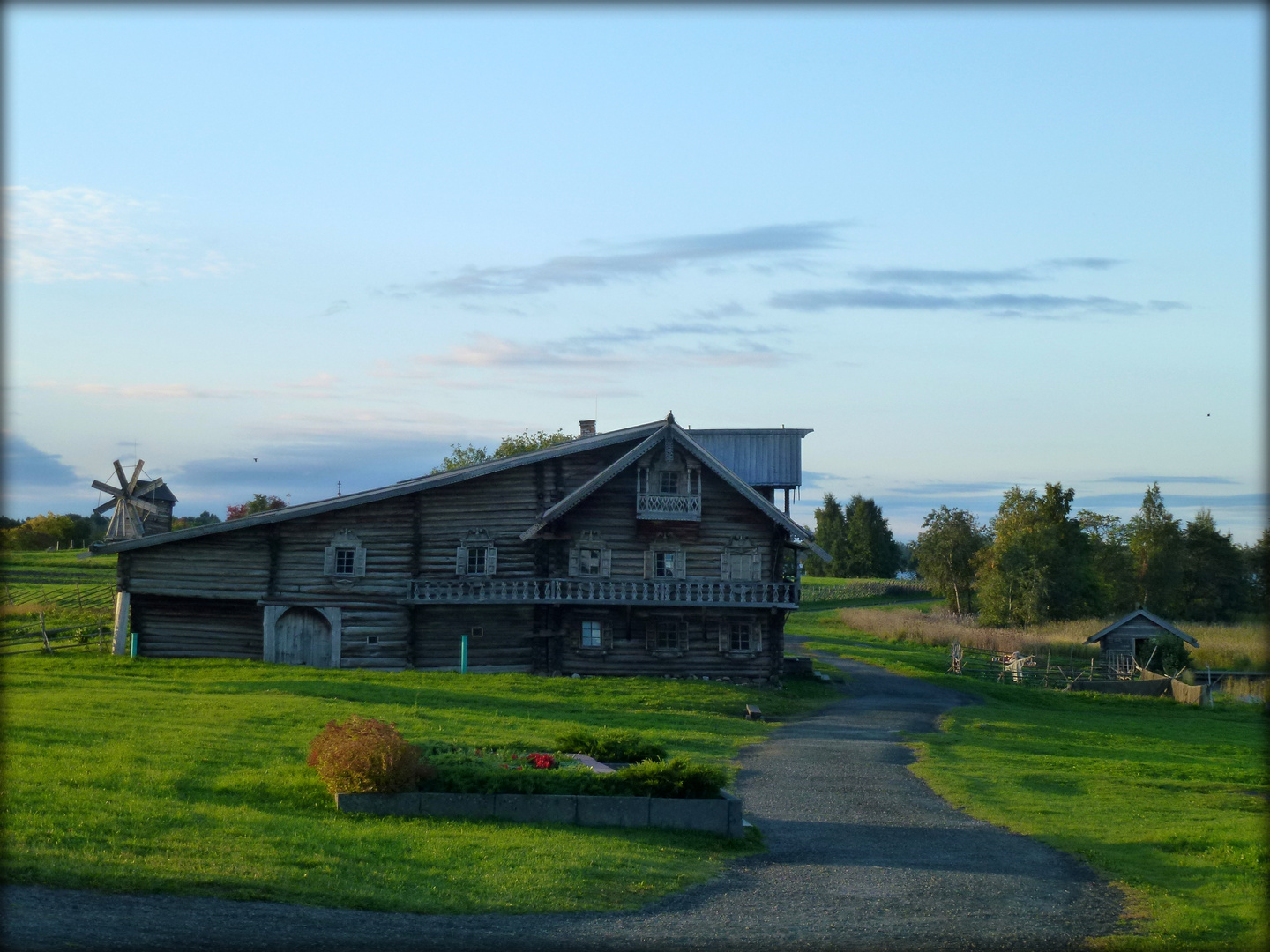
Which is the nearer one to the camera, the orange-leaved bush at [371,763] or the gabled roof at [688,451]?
the orange-leaved bush at [371,763]

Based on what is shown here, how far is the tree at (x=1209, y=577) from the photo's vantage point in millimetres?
93562

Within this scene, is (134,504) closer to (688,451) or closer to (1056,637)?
(688,451)

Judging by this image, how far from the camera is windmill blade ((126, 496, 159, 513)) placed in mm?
51312

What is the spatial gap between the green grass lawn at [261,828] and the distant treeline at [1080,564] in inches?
2229

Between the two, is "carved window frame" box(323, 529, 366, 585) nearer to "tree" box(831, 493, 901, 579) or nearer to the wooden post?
the wooden post

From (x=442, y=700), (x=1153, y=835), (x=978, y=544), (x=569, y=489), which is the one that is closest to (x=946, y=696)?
(x=569, y=489)

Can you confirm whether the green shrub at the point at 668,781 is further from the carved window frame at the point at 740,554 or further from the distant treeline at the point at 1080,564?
the distant treeline at the point at 1080,564

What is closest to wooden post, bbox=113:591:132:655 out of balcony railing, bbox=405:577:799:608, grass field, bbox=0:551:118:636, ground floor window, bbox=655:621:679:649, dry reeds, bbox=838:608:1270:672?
grass field, bbox=0:551:118:636

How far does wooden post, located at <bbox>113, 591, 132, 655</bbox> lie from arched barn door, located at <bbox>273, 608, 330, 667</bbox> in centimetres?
543

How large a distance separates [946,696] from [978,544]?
181 ft

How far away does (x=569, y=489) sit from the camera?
44.2m

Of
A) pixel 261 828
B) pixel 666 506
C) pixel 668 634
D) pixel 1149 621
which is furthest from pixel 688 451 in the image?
pixel 1149 621

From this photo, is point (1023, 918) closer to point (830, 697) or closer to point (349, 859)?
point (349, 859)

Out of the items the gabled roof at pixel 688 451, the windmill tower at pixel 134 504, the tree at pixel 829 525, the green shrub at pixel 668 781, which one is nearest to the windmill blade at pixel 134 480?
the windmill tower at pixel 134 504
